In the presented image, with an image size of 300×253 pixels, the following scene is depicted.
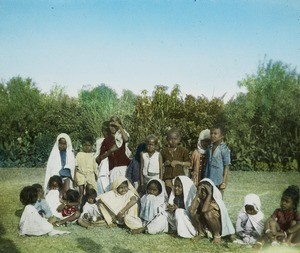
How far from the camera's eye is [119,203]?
743 centimetres

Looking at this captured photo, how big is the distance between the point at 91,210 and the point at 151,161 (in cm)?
132

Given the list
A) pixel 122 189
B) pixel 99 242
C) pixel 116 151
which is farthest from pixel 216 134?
pixel 99 242

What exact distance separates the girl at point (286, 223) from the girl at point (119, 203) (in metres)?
2.19

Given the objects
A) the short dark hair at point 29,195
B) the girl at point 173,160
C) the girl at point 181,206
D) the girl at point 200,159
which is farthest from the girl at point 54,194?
the girl at point 200,159

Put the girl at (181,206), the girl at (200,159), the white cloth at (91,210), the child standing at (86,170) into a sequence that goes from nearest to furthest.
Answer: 1. the girl at (181,206)
2. the girl at (200,159)
3. the white cloth at (91,210)
4. the child standing at (86,170)

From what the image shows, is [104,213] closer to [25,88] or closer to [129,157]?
[129,157]

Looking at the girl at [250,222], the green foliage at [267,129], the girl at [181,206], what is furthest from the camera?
the green foliage at [267,129]

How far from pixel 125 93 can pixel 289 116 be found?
6.91 metres

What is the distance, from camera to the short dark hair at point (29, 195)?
22.7 ft

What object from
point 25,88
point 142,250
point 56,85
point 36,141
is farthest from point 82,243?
point 56,85

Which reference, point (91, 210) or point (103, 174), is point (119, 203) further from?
point (103, 174)

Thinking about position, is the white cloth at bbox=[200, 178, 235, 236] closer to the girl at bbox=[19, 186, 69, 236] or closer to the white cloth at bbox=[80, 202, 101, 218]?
the white cloth at bbox=[80, 202, 101, 218]

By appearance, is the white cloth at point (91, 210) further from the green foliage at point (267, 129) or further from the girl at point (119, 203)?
the green foliage at point (267, 129)

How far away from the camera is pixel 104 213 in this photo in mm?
7430
